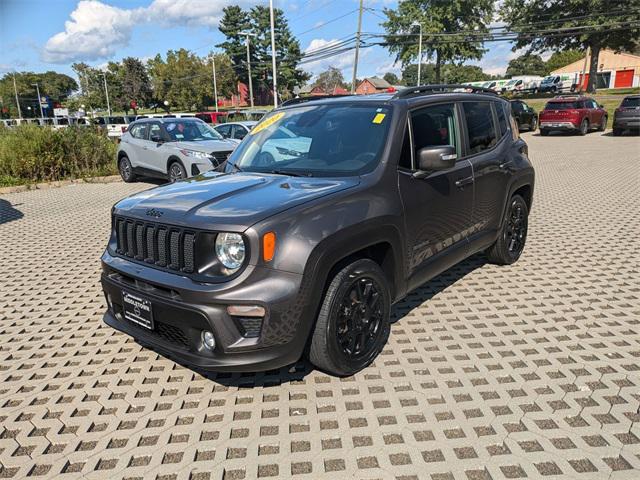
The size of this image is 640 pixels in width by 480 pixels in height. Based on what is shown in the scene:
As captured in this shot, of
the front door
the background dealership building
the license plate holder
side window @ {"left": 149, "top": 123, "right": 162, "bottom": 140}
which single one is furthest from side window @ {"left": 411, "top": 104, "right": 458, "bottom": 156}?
the background dealership building

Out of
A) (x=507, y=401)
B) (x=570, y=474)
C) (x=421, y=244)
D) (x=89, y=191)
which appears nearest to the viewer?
(x=570, y=474)

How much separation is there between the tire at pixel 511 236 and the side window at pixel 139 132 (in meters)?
9.99

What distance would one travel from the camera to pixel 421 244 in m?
3.76

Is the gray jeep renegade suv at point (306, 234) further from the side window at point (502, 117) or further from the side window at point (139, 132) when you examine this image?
the side window at point (139, 132)

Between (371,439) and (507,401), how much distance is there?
95 cm

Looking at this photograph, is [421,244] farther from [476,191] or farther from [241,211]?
[241,211]

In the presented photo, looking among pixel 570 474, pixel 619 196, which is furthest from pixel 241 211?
pixel 619 196

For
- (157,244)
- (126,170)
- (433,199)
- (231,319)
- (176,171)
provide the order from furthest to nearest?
1. (126,170)
2. (176,171)
3. (433,199)
4. (157,244)
5. (231,319)

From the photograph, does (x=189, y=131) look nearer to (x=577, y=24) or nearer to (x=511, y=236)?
(x=511, y=236)

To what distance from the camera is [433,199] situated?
384 cm

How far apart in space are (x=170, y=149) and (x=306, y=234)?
31.2 feet

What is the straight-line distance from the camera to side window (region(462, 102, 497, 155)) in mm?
4570

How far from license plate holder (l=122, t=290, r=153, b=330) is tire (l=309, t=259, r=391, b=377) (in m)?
1.03

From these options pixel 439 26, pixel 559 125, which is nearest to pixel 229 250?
pixel 559 125
